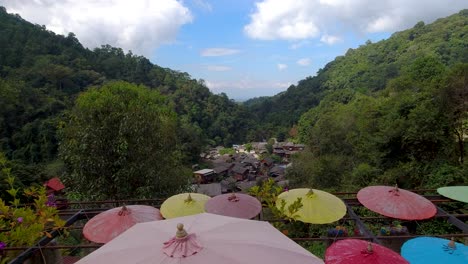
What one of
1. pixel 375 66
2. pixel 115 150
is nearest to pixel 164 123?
pixel 115 150

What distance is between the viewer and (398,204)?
431 centimetres

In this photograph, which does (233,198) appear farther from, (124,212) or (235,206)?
(124,212)

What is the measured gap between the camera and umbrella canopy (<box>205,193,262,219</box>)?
169 inches

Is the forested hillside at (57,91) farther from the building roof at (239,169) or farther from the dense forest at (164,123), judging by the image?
the building roof at (239,169)

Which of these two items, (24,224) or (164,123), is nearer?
(24,224)

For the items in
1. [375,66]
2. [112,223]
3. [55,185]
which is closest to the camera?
[112,223]

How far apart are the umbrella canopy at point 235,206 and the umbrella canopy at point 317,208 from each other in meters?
0.36

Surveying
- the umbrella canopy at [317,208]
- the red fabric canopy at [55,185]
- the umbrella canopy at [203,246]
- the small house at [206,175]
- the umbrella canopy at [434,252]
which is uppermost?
the umbrella canopy at [203,246]

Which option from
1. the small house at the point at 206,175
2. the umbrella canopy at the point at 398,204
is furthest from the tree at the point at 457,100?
the small house at the point at 206,175

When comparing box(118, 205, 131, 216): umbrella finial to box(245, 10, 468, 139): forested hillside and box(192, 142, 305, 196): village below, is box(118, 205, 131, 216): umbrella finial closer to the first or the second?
box(192, 142, 305, 196): village below

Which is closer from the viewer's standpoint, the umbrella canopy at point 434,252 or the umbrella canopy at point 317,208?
the umbrella canopy at point 434,252

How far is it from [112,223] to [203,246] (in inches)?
87.6

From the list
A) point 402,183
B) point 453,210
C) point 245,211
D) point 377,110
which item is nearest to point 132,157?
point 245,211

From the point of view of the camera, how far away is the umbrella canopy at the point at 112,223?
3664 mm
